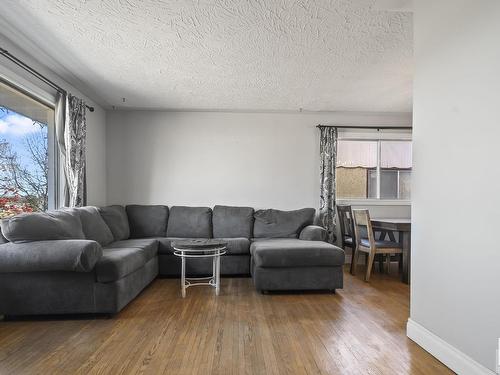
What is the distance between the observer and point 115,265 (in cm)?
268

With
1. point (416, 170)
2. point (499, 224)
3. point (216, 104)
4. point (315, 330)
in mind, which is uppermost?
point (216, 104)

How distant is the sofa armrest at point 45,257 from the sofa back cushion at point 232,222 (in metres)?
2.23

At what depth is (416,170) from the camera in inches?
89.2

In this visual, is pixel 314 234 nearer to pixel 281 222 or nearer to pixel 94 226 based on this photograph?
pixel 281 222

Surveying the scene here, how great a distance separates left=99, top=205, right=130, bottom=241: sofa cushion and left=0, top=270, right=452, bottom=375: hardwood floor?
1.20m

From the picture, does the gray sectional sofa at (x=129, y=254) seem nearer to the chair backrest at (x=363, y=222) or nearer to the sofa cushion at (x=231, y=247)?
the sofa cushion at (x=231, y=247)

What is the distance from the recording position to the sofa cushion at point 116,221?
4055 millimetres

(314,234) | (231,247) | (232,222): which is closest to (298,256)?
(314,234)

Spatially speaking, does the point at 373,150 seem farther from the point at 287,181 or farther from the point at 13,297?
the point at 13,297

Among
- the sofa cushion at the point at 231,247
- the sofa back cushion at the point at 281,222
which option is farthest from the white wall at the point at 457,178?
the sofa back cushion at the point at 281,222

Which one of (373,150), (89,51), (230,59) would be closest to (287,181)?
(373,150)

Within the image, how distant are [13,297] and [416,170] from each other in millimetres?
3268

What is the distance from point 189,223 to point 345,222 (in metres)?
2.27

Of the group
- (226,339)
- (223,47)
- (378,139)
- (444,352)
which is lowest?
(226,339)
